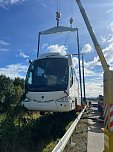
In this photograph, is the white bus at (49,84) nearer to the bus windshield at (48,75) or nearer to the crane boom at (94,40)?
the bus windshield at (48,75)

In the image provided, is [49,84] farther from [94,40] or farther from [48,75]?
[94,40]

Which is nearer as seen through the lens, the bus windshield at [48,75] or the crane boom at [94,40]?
the crane boom at [94,40]

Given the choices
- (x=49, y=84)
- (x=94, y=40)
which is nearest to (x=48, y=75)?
(x=49, y=84)

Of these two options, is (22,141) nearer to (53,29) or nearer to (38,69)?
(38,69)

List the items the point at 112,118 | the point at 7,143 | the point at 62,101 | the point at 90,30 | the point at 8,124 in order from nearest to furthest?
the point at 112,118
the point at 90,30
the point at 7,143
the point at 8,124
the point at 62,101

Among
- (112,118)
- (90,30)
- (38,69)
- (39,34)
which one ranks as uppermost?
(39,34)

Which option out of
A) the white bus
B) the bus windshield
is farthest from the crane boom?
the bus windshield

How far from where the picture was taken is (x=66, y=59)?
1509 cm

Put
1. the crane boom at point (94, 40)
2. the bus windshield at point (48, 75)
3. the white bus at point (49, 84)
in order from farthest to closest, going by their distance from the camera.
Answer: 1. the bus windshield at point (48, 75)
2. the white bus at point (49, 84)
3. the crane boom at point (94, 40)

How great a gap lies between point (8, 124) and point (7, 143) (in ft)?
3.52

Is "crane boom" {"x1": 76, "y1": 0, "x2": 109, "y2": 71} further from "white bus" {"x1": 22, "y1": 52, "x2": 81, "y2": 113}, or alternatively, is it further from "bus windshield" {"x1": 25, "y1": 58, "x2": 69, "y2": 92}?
"bus windshield" {"x1": 25, "y1": 58, "x2": 69, "y2": 92}

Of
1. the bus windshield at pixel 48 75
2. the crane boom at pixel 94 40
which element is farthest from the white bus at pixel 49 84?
the crane boom at pixel 94 40

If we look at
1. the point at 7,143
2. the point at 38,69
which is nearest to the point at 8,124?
the point at 7,143

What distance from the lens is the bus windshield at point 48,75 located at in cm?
1445
